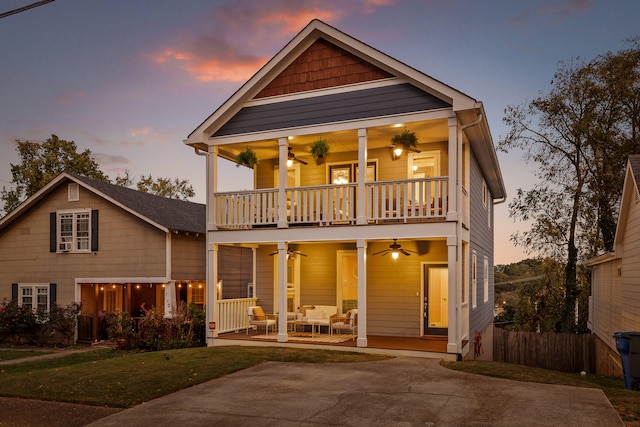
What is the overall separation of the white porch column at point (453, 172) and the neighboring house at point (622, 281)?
4.33m

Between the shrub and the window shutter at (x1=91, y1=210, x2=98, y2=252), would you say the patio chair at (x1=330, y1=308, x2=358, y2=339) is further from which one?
the window shutter at (x1=91, y1=210, x2=98, y2=252)

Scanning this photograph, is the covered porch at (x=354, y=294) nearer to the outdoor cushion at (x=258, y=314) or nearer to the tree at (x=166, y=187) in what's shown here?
the outdoor cushion at (x=258, y=314)

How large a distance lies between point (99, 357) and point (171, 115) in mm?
15064

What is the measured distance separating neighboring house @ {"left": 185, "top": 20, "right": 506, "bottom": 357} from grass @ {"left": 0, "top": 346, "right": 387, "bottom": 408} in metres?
1.50

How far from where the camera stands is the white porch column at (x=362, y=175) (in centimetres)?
1307

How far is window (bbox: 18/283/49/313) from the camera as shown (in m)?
20.7

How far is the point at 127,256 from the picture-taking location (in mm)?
19562

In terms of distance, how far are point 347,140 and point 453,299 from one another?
17.9 ft

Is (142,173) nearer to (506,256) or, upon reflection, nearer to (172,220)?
(172,220)

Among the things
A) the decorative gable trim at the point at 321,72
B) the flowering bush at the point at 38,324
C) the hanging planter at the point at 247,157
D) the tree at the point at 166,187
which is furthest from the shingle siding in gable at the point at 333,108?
the tree at the point at 166,187

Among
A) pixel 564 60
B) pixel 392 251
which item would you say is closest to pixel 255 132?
pixel 392 251

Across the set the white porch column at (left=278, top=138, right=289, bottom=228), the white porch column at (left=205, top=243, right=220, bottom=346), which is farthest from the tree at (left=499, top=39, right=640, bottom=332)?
the white porch column at (left=205, top=243, right=220, bottom=346)

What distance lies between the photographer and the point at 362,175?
13.1 m

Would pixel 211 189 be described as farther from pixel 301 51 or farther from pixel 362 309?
pixel 362 309
